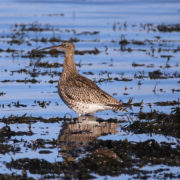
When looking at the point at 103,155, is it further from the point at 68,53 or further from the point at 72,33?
the point at 72,33

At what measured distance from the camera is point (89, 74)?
67.8ft

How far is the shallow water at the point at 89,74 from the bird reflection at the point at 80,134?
0.05 ft

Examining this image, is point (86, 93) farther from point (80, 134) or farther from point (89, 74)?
point (89, 74)

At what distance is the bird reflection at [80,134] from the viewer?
10.8m

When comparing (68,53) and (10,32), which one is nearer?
(68,53)

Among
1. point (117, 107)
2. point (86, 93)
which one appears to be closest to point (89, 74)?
point (86, 93)

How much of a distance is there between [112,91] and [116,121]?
4.09 meters

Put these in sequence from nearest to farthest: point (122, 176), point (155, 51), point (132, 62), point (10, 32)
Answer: point (122, 176) → point (132, 62) → point (155, 51) → point (10, 32)

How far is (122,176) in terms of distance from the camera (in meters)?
9.50

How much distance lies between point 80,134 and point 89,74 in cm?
839

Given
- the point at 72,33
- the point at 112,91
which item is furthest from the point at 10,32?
the point at 112,91

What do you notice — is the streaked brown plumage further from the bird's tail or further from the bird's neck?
the bird's neck

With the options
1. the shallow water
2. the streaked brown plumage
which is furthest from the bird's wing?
the shallow water

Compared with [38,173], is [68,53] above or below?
above
